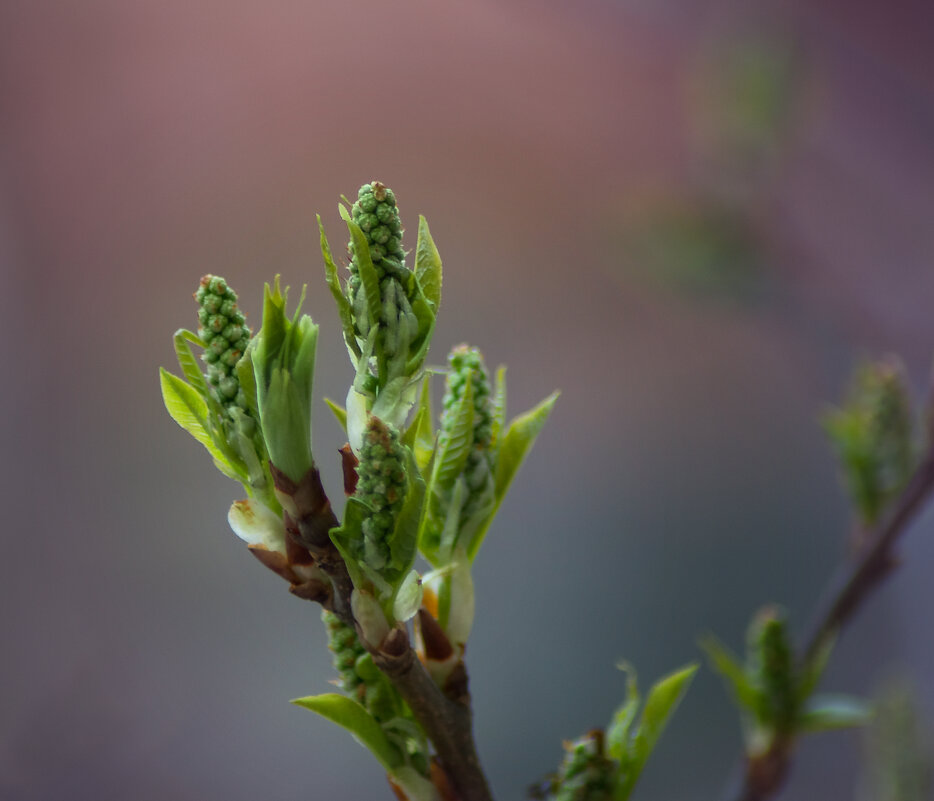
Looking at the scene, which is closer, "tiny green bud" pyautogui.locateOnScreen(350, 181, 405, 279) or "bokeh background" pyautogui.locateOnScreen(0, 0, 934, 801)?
"tiny green bud" pyautogui.locateOnScreen(350, 181, 405, 279)

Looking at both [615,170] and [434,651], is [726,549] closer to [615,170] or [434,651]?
[615,170]

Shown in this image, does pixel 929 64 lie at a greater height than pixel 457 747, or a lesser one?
greater

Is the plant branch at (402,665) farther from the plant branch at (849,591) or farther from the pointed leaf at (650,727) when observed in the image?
the plant branch at (849,591)

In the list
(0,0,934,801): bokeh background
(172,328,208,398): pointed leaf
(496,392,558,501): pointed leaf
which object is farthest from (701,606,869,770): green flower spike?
(0,0,934,801): bokeh background

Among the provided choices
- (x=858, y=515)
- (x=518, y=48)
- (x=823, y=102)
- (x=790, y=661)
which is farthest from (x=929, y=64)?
(x=790, y=661)

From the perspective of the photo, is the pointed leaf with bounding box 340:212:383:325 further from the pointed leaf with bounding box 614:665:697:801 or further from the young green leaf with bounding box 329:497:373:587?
the pointed leaf with bounding box 614:665:697:801

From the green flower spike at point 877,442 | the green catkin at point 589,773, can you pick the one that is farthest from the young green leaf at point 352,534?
the green flower spike at point 877,442

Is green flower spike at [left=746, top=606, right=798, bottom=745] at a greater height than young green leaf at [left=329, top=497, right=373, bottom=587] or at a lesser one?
lesser
